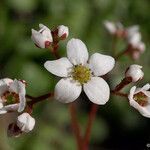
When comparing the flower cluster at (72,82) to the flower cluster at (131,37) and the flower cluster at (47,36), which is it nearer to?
the flower cluster at (47,36)

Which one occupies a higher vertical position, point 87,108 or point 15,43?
point 15,43

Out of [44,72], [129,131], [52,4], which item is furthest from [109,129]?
[52,4]

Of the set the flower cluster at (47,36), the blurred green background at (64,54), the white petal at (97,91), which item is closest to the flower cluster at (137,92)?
the white petal at (97,91)

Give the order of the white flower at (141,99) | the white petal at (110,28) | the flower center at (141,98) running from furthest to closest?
1. the white petal at (110,28)
2. the flower center at (141,98)
3. the white flower at (141,99)

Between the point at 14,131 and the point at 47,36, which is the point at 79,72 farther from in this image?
the point at 14,131

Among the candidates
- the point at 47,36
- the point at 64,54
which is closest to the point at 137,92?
the point at 47,36

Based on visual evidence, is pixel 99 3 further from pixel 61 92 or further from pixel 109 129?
pixel 61 92
